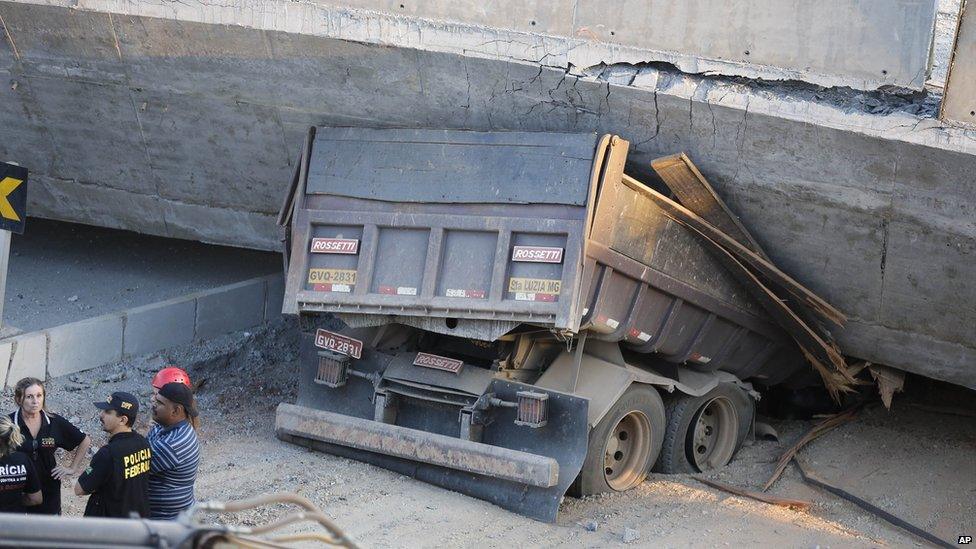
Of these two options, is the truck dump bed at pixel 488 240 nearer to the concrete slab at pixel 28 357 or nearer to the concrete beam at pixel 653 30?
the concrete beam at pixel 653 30

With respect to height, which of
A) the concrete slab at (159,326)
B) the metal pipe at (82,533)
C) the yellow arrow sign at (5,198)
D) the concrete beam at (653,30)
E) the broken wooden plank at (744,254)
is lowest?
the concrete slab at (159,326)

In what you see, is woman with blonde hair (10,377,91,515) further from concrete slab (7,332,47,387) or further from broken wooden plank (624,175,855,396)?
broken wooden plank (624,175,855,396)

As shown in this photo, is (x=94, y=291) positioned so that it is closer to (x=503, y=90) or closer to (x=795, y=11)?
(x=503, y=90)

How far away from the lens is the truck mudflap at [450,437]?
7.31 m

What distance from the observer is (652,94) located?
288 inches

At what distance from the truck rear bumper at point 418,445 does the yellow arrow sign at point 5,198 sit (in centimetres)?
265

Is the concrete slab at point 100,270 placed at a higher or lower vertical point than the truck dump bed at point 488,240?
lower

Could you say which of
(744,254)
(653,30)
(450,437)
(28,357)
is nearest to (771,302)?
(744,254)

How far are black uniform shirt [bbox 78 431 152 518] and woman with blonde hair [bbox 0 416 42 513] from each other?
462mm

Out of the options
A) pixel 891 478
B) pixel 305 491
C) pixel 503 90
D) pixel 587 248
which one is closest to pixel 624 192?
pixel 587 248

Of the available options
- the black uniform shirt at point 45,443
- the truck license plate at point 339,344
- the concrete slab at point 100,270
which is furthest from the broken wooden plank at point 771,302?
the concrete slab at point 100,270

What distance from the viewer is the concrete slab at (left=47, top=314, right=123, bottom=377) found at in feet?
29.8

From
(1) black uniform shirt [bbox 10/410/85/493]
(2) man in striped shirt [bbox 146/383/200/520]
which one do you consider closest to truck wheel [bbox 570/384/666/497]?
(2) man in striped shirt [bbox 146/383/200/520]

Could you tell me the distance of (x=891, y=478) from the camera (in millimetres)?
8891
